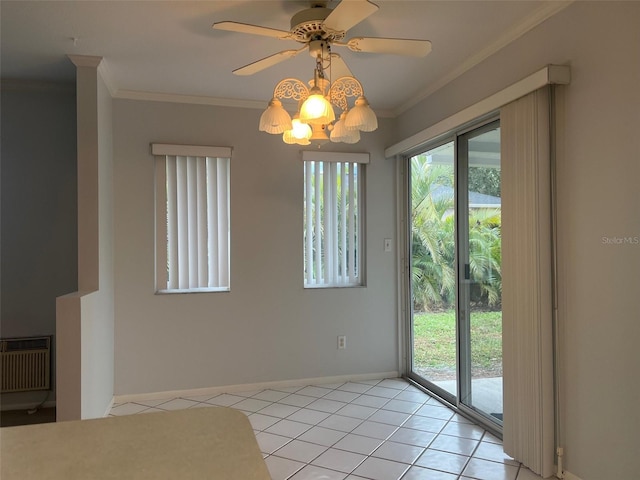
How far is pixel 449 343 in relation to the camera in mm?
3559

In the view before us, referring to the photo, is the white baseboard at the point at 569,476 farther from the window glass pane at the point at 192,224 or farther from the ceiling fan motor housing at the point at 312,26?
the window glass pane at the point at 192,224

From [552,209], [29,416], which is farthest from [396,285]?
[29,416]

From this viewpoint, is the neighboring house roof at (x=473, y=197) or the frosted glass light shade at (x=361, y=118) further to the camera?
the neighboring house roof at (x=473, y=197)

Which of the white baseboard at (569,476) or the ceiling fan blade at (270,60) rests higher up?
the ceiling fan blade at (270,60)

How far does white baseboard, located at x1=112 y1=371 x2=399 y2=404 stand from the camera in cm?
362

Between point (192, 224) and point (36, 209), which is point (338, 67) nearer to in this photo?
point (192, 224)

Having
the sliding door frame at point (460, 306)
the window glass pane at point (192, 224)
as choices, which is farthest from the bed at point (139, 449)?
the window glass pane at point (192, 224)

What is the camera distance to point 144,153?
12.0ft

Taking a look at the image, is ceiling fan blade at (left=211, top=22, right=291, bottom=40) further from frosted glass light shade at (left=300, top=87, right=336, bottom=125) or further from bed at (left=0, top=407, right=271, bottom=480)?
bed at (left=0, top=407, right=271, bottom=480)

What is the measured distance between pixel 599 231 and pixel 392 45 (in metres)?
1.36

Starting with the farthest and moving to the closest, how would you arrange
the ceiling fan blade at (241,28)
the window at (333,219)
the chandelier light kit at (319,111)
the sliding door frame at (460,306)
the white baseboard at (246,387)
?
the window at (333,219) → the white baseboard at (246,387) → the sliding door frame at (460,306) → the chandelier light kit at (319,111) → the ceiling fan blade at (241,28)

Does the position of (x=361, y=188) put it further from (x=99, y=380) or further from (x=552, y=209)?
(x=99, y=380)

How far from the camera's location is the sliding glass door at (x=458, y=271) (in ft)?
9.71

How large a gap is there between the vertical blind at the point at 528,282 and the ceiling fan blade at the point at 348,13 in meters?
1.22
